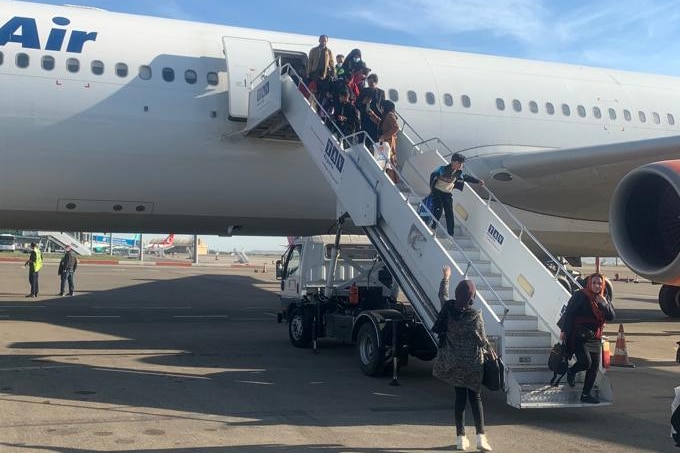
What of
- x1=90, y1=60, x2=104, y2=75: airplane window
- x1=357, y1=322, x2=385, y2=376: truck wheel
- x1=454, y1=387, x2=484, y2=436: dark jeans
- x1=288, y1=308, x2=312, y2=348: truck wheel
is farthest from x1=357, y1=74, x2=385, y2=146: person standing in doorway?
x1=454, y1=387, x2=484, y2=436: dark jeans

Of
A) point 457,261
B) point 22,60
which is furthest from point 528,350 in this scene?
point 22,60

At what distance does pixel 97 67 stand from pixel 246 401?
22.7 ft

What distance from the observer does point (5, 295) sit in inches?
805

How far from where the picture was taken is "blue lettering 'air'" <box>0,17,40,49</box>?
11164 millimetres

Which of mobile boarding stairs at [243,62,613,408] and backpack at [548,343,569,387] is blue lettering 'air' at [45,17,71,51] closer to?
mobile boarding stairs at [243,62,613,408]

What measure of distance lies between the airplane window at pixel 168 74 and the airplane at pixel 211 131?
2 cm

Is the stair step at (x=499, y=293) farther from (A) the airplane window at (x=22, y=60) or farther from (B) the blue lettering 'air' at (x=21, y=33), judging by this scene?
(B) the blue lettering 'air' at (x=21, y=33)

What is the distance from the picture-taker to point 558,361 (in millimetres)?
6828

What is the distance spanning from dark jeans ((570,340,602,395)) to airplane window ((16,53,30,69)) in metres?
9.41

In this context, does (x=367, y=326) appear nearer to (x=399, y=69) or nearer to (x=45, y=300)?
(x=399, y=69)

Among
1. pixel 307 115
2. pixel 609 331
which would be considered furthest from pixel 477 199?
pixel 609 331

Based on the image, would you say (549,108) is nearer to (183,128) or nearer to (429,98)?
(429,98)

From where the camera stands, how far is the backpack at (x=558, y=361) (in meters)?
6.82

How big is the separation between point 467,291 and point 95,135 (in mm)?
7820
